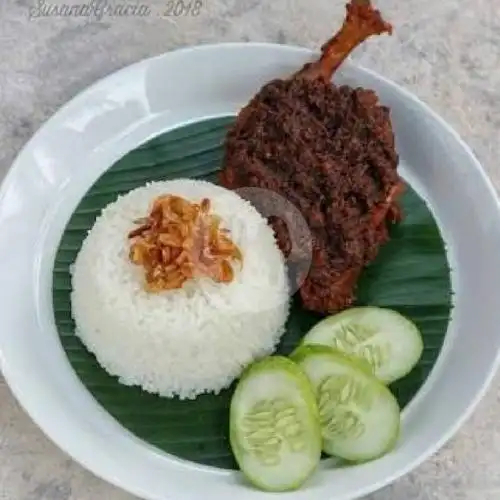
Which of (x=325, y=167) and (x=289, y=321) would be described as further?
(x=289, y=321)

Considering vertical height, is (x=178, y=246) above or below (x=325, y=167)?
below

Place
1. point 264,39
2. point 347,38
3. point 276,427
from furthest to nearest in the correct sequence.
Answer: point 264,39, point 347,38, point 276,427

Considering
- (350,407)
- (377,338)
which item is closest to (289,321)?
(377,338)

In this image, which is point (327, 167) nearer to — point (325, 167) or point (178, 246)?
point (325, 167)

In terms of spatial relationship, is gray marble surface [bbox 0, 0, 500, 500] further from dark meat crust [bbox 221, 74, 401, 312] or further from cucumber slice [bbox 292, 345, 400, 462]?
cucumber slice [bbox 292, 345, 400, 462]

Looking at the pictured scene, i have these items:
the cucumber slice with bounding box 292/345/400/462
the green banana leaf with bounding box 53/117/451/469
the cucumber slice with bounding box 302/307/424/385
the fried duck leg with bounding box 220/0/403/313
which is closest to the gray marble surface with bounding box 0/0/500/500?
the green banana leaf with bounding box 53/117/451/469

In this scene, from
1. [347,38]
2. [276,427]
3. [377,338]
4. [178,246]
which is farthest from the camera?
[347,38]

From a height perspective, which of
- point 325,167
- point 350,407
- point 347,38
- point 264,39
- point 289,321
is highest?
point 347,38

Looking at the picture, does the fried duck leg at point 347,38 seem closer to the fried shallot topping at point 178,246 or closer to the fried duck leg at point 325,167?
the fried duck leg at point 325,167

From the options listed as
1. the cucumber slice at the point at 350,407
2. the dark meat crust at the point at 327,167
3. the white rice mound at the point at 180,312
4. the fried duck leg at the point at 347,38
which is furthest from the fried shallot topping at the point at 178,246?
the fried duck leg at the point at 347,38
